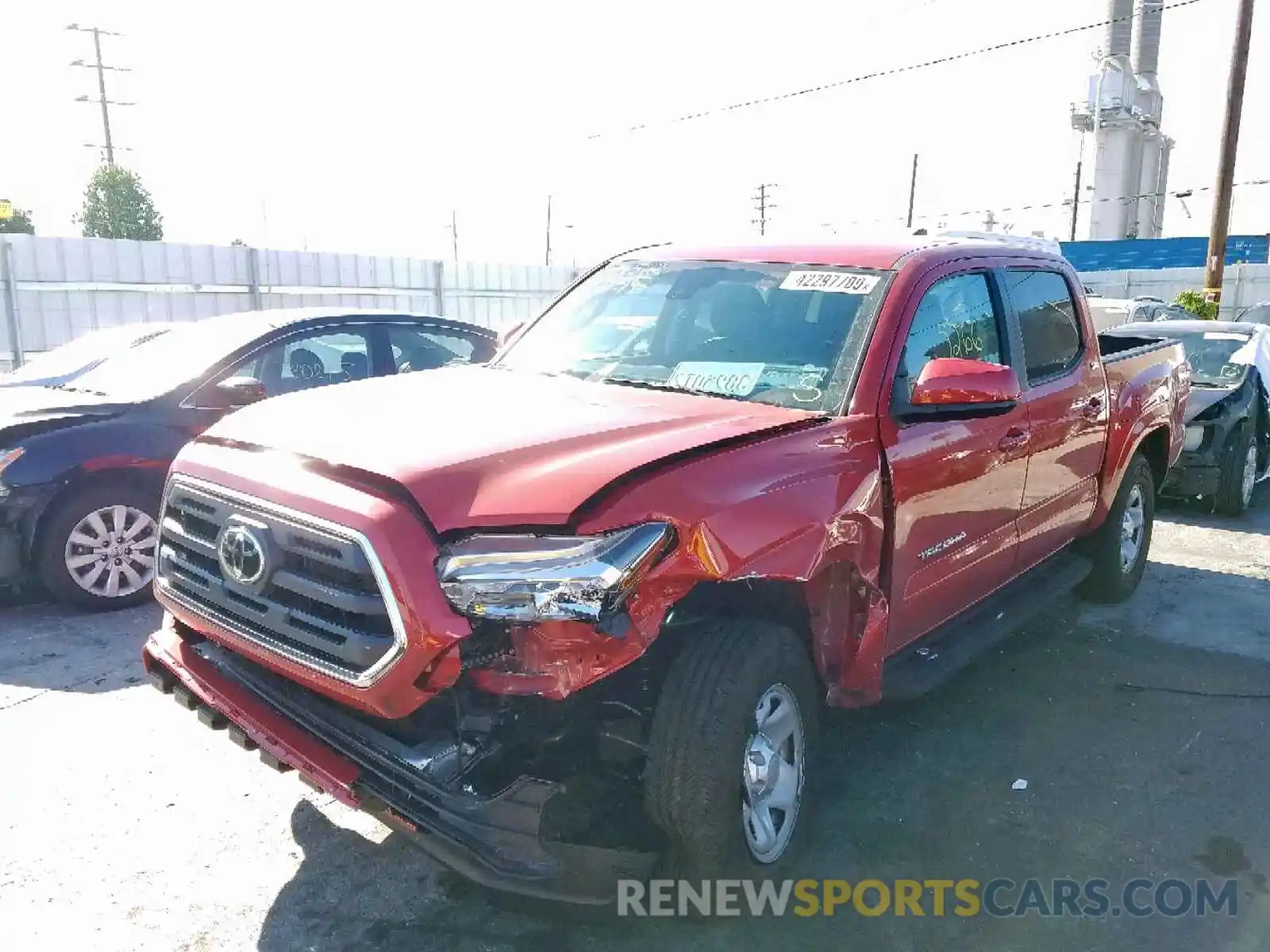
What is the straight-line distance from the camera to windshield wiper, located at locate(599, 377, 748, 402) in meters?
3.39

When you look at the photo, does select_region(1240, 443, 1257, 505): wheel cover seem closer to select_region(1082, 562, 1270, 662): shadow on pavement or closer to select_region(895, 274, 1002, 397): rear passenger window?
select_region(1082, 562, 1270, 662): shadow on pavement

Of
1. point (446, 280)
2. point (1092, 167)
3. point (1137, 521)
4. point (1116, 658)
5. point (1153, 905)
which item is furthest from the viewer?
point (1092, 167)

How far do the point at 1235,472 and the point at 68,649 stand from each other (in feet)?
27.6

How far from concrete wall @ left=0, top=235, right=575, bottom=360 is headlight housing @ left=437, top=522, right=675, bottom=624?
10.9m

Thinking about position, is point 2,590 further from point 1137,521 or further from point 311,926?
point 1137,521

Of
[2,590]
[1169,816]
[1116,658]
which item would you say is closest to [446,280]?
[2,590]

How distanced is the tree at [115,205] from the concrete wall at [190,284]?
3801 cm

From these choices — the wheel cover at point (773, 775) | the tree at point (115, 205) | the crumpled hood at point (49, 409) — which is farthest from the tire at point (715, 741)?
the tree at point (115, 205)

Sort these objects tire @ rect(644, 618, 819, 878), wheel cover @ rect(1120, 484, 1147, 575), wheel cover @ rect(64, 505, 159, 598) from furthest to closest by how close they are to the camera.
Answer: wheel cover @ rect(1120, 484, 1147, 575) < wheel cover @ rect(64, 505, 159, 598) < tire @ rect(644, 618, 819, 878)

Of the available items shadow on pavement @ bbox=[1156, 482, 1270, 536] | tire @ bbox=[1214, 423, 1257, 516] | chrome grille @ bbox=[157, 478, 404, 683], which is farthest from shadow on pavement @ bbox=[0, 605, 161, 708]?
tire @ bbox=[1214, 423, 1257, 516]

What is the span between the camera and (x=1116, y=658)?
5.16 metres

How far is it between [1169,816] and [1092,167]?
59129 millimetres

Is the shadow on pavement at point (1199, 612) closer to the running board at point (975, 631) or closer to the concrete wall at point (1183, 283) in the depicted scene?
the running board at point (975, 631)

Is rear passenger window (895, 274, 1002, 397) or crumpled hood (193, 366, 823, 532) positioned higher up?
rear passenger window (895, 274, 1002, 397)
